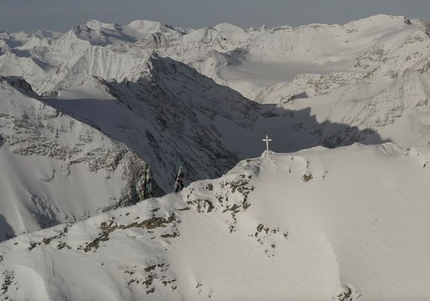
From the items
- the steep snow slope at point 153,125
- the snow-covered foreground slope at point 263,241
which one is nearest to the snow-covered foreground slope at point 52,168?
the steep snow slope at point 153,125

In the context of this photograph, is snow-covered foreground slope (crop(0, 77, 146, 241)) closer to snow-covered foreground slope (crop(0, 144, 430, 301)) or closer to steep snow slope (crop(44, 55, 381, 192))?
steep snow slope (crop(44, 55, 381, 192))

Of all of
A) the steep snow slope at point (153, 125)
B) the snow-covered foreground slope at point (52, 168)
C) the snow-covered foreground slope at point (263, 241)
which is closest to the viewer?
the snow-covered foreground slope at point (263, 241)

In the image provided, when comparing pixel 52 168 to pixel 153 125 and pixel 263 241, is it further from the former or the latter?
pixel 153 125

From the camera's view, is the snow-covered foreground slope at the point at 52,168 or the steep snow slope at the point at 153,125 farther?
the steep snow slope at the point at 153,125

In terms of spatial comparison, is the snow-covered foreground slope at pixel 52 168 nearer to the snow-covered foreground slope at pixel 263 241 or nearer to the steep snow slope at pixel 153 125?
the steep snow slope at pixel 153 125

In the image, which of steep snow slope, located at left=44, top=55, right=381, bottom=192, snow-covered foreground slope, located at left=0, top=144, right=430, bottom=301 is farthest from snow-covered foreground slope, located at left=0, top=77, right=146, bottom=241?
snow-covered foreground slope, located at left=0, top=144, right=430, bottom=301

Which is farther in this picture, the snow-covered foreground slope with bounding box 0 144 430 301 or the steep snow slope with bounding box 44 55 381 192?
the steep snow slope with bounding box 44 55 381 192

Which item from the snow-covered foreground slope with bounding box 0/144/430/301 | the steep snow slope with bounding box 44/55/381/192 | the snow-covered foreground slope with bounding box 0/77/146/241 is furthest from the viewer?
the steep snow slope with bounding box 44/55/381/192
